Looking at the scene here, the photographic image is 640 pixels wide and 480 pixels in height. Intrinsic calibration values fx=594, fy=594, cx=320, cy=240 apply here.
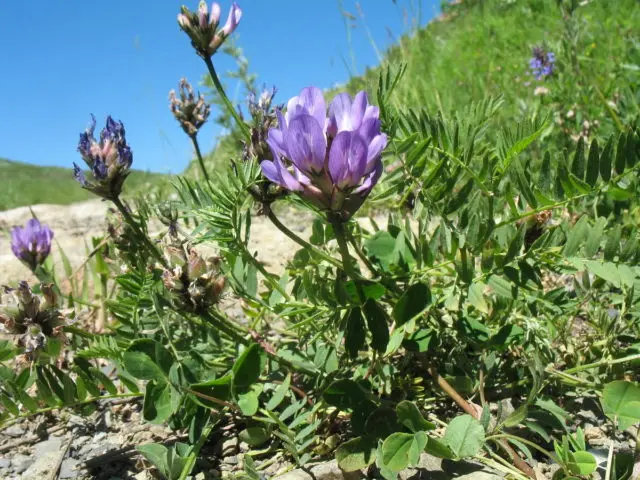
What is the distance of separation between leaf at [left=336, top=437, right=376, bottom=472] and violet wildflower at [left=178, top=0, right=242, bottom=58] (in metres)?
1.04

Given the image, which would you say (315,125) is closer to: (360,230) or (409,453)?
(409,453)

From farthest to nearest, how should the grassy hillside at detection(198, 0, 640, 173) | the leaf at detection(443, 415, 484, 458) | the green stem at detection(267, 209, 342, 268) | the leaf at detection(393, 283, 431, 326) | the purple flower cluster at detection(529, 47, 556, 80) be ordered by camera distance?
the purple flower cluster at detection(529, 47, 556, 80) → the grassy hillside at detection(198, 0, 640, 173) → the green stem at detection(267, 209, 342, 268) → the leaf at detection(393, 283, 431, 326) → the leaf at detection(443, 415, 484, 458)

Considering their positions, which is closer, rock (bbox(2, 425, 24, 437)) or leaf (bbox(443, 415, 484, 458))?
leaf (bbox(443, 415, 484, 458))

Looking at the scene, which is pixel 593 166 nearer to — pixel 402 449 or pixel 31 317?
pixel 402 449

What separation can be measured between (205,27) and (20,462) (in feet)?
4.00

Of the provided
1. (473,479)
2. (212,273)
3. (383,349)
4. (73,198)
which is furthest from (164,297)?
(73,198)

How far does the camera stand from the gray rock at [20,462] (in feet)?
4.90

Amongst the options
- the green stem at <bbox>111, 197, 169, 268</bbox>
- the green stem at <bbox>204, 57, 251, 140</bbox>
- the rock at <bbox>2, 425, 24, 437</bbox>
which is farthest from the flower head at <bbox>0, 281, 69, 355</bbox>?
the green stem at <bbox>204, 57, 251, 140</bbox>

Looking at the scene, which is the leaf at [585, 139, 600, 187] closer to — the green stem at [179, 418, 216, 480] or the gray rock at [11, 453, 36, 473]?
the green stem at [179, 418, 216, 480]

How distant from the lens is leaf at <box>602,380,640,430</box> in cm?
107

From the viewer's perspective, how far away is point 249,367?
1.20 meters

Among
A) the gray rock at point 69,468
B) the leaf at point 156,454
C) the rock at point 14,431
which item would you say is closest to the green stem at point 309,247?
the leaf at point 156,454

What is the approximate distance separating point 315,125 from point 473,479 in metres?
0.71

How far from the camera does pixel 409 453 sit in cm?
106
